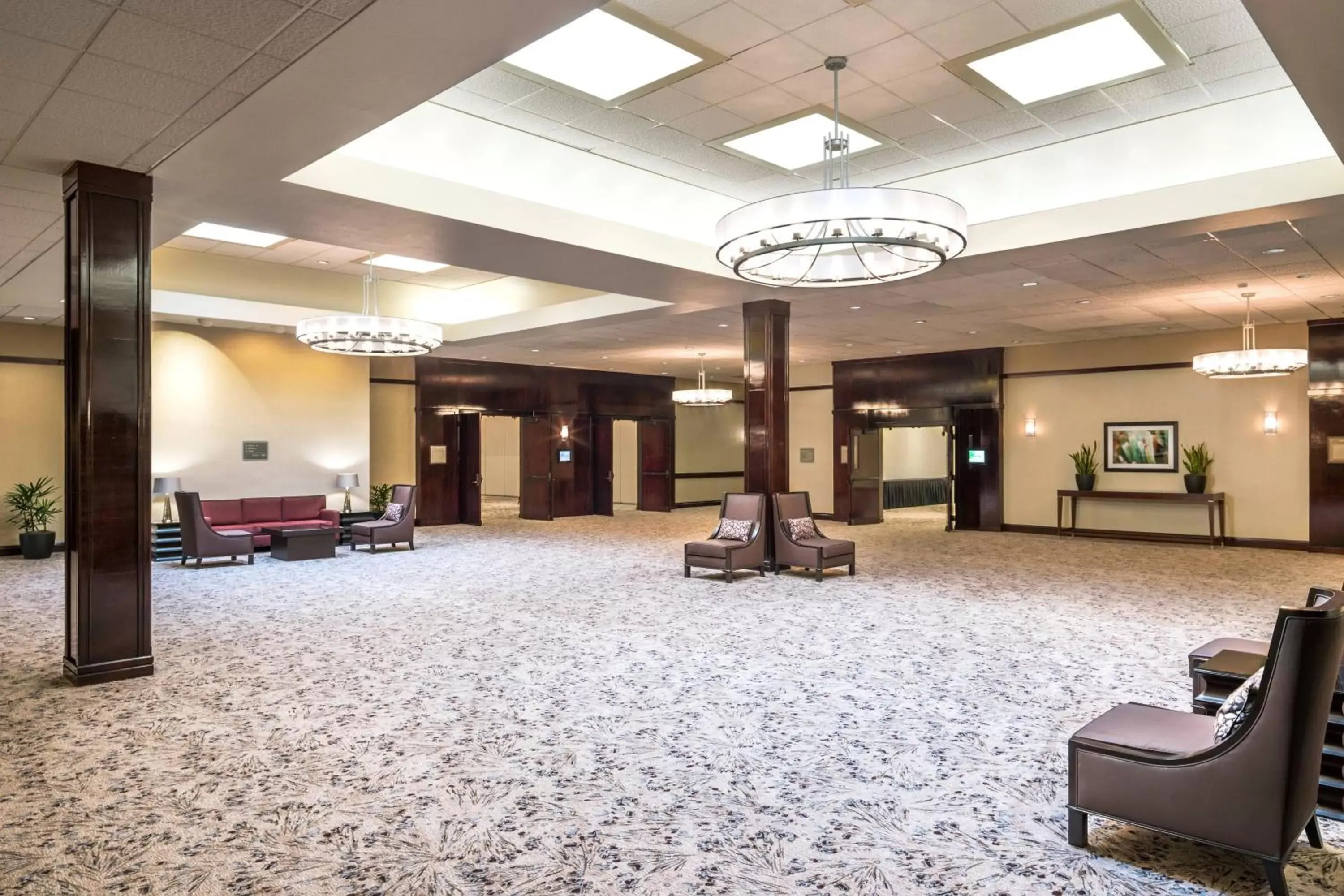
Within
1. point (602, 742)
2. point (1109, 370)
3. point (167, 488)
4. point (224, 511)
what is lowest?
point (602, 742)

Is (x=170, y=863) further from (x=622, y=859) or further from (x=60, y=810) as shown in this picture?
(x=622, y=859)

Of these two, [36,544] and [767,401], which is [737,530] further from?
[36,544]

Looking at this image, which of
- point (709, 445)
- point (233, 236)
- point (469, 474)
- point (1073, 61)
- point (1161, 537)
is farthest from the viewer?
point (709, 445)

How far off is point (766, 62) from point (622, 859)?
15.9 ft

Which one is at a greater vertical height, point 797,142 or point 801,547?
point 797,142

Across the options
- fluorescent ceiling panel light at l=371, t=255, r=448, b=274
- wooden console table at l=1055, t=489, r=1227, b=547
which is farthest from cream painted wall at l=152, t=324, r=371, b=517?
wooden console table at l=1055, t=489, r=1227, b=547

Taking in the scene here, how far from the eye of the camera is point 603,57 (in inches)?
223

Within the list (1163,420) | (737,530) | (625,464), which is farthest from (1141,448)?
(625,464)

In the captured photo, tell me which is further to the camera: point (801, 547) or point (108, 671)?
point (801, 547)

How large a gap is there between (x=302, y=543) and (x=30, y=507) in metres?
4.27

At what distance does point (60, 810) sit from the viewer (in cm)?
363

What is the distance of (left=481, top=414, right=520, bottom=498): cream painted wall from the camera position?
2516 centimetres

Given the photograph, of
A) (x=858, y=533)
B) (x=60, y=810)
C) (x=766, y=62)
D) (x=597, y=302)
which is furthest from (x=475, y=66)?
(x=858, y=533)

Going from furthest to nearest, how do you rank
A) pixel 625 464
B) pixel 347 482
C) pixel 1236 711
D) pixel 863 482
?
1. pixel 625 464
2. pixel 863 482
3. pixel 347 482
4. pixel 1236 711
